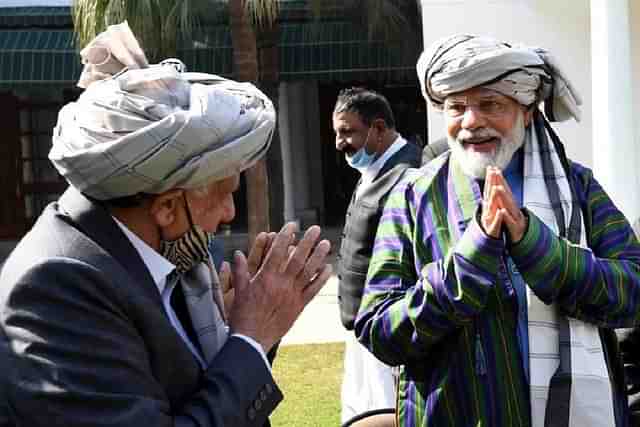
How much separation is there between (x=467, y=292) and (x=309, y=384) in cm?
539

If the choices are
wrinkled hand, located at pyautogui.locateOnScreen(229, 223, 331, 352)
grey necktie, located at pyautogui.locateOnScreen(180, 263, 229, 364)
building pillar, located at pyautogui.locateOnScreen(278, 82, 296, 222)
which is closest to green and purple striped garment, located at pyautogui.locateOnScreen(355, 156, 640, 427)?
wrinkled hand, located at pyautogui.locateOnScreen(229, 223, 331, 352)

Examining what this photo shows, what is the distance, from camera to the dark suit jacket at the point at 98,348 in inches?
74.4

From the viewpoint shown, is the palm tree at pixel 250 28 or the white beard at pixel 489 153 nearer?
the white beard at pixel 489 153

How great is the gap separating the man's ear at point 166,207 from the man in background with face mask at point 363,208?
2843mm

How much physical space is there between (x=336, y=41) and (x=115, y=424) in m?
15.2

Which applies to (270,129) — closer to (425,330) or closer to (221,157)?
(221,157)

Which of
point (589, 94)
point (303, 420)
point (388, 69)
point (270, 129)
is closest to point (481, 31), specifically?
point (589, 94)

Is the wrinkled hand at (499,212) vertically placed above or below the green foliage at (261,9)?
below

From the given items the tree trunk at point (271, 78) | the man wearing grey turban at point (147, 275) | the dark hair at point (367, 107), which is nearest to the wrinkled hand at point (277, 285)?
the man wearing grey turban at point (147, 275)

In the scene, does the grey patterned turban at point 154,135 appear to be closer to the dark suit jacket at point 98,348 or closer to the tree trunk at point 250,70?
the dark suit jacket at point 98,348

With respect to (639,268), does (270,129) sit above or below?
above

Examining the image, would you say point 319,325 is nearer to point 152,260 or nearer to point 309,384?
point 309,384

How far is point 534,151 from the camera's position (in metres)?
3.10

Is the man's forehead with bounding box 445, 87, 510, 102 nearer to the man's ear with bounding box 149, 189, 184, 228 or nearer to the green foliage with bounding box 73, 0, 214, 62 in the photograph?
the man's ear with bounding box 149, 189, 184, 228
